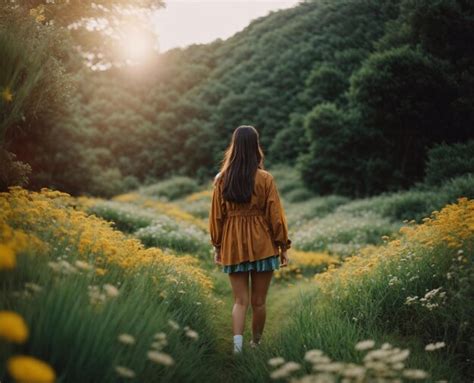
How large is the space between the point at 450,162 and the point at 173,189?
860 inches

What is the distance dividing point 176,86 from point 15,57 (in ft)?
134

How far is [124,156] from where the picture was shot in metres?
38.6

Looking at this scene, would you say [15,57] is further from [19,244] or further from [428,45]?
[428,45]

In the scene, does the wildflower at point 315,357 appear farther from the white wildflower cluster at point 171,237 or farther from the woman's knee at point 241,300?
the white wildflower cluster at point 171,237

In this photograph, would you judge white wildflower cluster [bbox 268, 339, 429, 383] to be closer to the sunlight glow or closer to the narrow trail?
the narrow trail

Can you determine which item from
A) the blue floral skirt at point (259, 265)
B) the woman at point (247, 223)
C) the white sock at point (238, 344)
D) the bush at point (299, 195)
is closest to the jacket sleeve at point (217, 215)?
the woman at point (247, 223)

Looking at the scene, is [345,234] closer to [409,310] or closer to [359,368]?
[409,310]

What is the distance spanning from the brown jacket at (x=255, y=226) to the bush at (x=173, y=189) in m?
26.1

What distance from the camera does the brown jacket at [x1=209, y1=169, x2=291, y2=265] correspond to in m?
4.80

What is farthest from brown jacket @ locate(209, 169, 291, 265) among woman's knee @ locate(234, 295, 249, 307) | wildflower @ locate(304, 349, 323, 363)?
wildflower @ locate(304, 349, 323, 363)

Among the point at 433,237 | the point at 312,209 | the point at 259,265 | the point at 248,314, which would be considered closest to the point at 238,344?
the point at 259,265

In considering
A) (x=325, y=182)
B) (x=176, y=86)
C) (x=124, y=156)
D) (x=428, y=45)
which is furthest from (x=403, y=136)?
(x=176, y=86)

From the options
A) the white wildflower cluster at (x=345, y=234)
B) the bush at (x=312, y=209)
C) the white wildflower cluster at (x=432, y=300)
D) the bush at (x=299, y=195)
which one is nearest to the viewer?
the white wildflower cluster at (x=432, y=300)

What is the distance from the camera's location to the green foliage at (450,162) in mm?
12672
